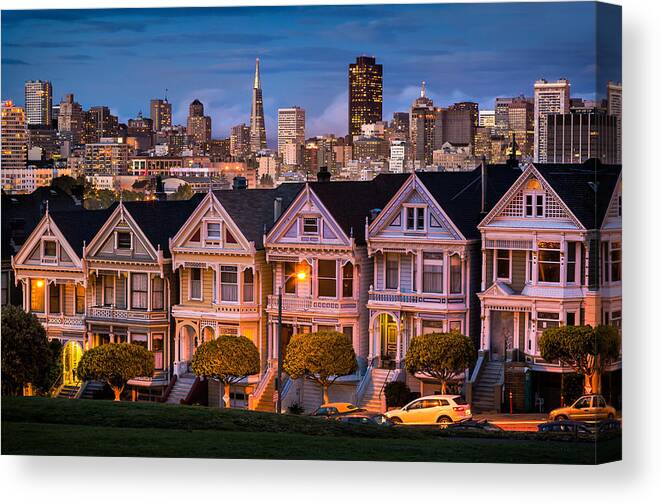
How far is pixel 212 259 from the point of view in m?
45.4

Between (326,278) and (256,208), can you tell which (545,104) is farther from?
(256,208)

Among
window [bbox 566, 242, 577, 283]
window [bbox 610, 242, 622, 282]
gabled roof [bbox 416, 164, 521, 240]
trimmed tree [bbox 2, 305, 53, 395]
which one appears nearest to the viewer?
window [bbox 610, 242, 622, 282]

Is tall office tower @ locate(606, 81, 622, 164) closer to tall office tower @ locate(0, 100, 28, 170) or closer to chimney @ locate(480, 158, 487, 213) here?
chimney @ locate(480, 158, 487, 213)

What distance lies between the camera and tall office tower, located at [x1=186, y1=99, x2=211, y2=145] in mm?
44750

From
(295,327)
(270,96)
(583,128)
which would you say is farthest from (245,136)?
(583,128)

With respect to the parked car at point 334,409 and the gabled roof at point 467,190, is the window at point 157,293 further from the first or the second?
the gabled roof at point 467,190

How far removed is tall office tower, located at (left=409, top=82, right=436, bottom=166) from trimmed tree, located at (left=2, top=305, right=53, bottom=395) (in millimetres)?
9224

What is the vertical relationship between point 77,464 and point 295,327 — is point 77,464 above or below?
below

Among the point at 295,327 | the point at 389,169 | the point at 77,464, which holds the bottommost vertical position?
the point at 77,464

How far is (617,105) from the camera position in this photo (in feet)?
136

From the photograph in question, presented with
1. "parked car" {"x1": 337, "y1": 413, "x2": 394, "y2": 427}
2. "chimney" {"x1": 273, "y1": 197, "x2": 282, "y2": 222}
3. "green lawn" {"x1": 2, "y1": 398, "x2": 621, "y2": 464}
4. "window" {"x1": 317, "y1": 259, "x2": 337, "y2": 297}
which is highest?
"chimney" {"x1": 273, "y1": 197, "x2": 282, "y2": 222}

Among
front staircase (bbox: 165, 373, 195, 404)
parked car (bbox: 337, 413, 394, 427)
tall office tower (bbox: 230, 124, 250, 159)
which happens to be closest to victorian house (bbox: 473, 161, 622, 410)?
parked car (bbox: 337, 413, 394, 427)

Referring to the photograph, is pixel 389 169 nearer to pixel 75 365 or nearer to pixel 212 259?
pixel 212 259

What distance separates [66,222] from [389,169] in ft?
24.8
